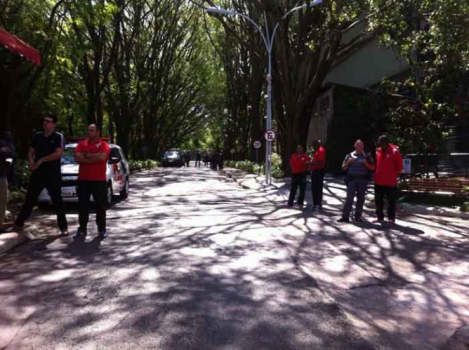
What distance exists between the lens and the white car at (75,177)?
1287cm

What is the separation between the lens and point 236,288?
5.71m

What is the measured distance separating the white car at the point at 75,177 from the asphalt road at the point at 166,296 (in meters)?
4.01

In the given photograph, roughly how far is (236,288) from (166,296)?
0.79m

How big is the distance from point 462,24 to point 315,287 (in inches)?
352

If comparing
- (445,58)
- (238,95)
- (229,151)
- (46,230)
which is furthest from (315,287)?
(229,151)

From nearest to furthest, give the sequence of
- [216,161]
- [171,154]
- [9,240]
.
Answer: [9,240]
[216,161]
[171,154]

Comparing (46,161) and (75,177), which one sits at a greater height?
(46,161)

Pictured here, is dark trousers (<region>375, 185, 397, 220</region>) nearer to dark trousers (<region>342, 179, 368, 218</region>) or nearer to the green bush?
dark trousers (<region>342, 179, 368, 218</region>)

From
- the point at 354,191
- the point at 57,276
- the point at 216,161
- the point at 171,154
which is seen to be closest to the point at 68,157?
the point at 354,191

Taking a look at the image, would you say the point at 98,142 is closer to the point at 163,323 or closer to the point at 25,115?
the point at 163,323

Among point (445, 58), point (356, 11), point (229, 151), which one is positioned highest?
point (356, 11)

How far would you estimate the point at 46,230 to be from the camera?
952 cm

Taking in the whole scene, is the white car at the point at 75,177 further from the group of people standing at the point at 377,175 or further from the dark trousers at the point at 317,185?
the group of people standing at the point at 377,175

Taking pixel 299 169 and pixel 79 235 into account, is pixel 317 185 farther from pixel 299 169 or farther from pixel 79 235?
pixel 79 235
